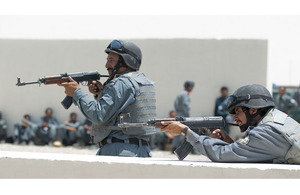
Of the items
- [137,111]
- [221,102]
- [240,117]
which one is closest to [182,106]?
[221,102]

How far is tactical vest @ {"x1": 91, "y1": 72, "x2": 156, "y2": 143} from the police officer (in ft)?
2.36

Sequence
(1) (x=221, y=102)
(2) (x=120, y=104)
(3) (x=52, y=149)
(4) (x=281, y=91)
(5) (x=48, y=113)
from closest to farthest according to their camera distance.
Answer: (2) (x=120, y=104) → (3) (x=52, y=149) → (1) (x=221, y=102) → (4) (x=281, y=91) → (5) (x=48, y=113)

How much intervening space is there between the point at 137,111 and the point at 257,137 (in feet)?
3.91

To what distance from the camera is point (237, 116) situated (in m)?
3.58

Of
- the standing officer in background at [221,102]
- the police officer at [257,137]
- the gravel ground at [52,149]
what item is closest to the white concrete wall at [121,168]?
the police officer at [257,137]

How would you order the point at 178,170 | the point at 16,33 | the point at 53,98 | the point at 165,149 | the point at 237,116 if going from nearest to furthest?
the point at 178,170, the point at 237,116, the point at 165,149, the point at 53,98, the point at 16,33

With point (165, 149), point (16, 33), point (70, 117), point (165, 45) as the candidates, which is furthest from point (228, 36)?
point (16, 33)

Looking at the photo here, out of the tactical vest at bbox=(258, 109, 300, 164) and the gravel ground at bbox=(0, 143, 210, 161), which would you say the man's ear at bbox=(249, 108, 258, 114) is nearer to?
the tactical vest at bbox=(258, 109, 300, 164)

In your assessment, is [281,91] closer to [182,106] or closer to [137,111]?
[182,106]

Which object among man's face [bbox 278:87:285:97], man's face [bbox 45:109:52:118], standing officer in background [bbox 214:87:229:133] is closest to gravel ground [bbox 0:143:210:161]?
man's face [bbox 45:109:52:118]

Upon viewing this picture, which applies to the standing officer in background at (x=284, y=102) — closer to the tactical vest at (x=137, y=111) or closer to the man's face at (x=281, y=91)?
the man's face at (x=281, y=91)

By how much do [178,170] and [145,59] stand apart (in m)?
9.04

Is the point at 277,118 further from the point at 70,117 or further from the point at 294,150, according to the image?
the point at 70,117

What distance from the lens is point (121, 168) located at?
10.7 feet
